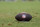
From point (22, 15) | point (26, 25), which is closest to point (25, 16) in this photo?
point (22, 15)

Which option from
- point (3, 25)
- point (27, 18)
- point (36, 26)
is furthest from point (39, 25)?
point (3, 25)

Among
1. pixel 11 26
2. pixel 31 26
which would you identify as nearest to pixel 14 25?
pixel 11 26

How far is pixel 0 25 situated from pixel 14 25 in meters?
0.47

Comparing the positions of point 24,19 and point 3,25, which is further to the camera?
point 24,19

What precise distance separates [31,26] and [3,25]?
943mm

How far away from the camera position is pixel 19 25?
5.40 metres

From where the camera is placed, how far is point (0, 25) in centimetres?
542

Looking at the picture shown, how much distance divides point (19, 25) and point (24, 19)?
0.51 m

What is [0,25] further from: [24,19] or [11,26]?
[24,19]

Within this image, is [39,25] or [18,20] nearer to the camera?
[39,25]

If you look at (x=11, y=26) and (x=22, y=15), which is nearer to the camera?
(x=11, y=26)

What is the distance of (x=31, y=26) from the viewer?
207 inches

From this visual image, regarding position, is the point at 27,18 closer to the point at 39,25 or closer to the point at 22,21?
the point at 22,21

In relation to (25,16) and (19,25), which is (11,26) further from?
(25,16)
